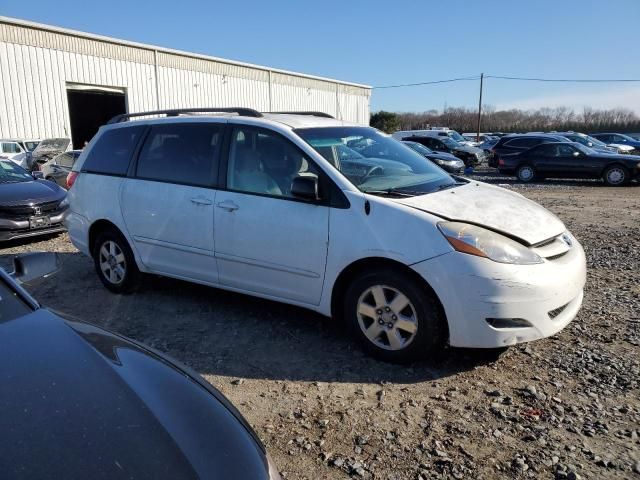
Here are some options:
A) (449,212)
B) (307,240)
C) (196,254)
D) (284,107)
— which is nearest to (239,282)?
(196,254)

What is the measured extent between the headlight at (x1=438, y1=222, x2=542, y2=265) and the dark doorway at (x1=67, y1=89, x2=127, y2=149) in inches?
1128

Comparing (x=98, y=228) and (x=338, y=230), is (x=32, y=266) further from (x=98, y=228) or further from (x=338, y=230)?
(x=98, y=228)

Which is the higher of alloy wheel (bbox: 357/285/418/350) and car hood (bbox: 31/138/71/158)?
car hood (bbox: 31/138/71/158)

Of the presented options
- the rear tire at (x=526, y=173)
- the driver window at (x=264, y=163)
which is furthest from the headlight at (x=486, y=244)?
the rear tire at (x=526, y=173)

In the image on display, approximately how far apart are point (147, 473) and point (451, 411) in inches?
84.0

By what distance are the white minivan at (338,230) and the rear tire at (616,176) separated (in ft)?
48.7

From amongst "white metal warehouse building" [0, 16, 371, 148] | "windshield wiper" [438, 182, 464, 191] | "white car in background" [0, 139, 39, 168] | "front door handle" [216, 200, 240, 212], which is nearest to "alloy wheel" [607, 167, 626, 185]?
"windshield wiper" [438, 182, 464, 191]

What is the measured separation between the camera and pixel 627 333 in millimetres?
4219

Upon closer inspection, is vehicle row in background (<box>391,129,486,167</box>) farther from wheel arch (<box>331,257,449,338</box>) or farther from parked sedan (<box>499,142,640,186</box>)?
wheel arch (<box>331,257,449,338</box>)

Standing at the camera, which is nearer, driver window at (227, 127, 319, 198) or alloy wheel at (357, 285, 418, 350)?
alloy wheel at (357, 285, 418, 350)

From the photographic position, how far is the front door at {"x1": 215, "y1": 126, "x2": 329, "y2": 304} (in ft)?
12.7

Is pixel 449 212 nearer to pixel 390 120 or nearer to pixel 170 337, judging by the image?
pixel 170 337

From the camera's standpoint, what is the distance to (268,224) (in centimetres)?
403

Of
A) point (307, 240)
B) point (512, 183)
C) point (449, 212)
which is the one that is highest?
point (449, 212)
